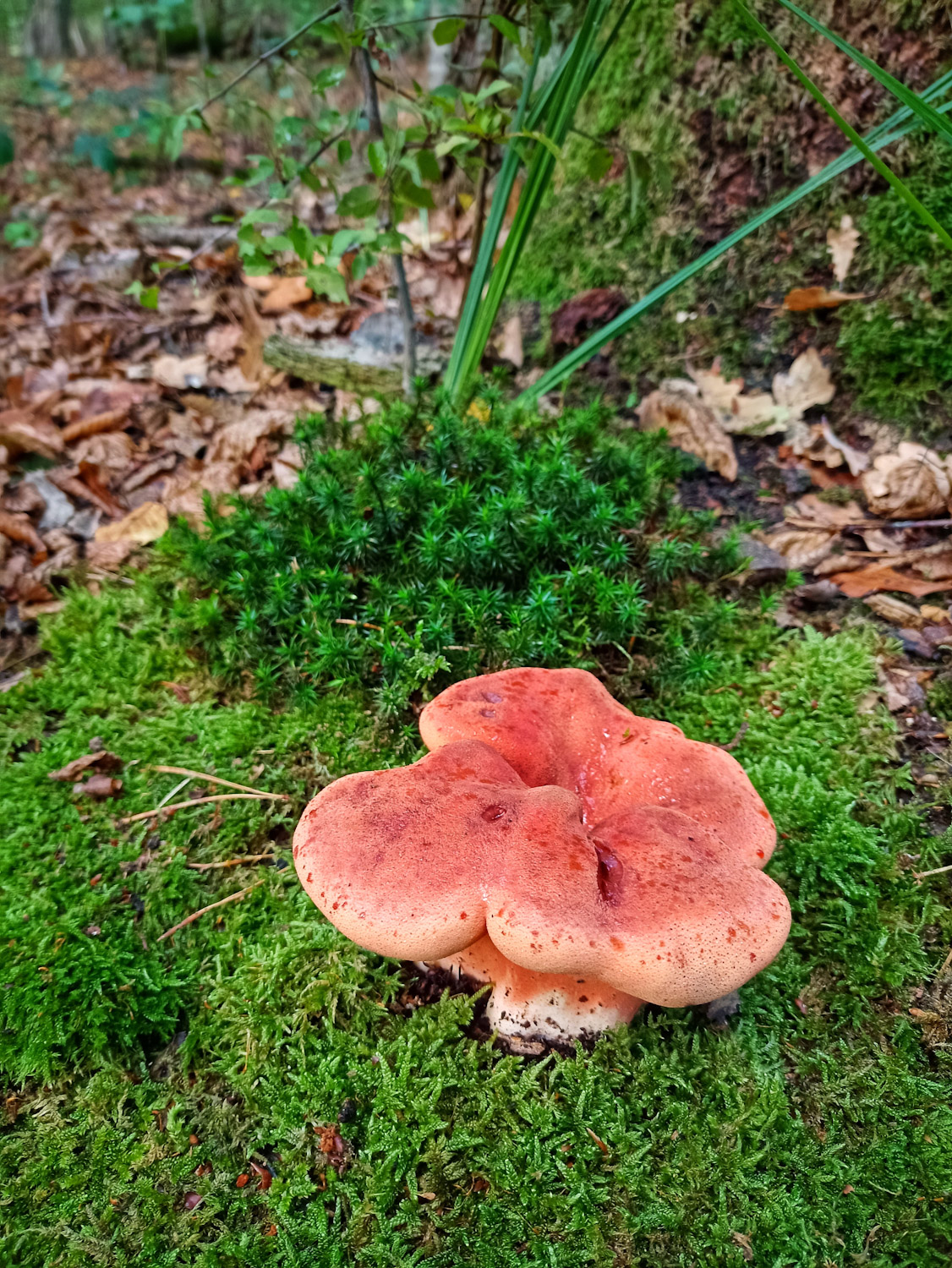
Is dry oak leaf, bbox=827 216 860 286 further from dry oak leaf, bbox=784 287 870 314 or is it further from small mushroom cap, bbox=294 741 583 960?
small mushroom cap, bbox=294 741 583 960

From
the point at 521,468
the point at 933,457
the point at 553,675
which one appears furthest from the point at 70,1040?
the point at 933,457

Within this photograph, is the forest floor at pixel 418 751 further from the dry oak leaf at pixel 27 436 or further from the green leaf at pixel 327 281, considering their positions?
the green leaf at pixel 327 281

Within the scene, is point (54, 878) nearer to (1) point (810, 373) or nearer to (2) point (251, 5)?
(1) point (810, 373)

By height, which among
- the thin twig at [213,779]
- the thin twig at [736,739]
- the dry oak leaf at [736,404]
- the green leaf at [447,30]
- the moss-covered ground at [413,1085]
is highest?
the green leaf at [447,30]

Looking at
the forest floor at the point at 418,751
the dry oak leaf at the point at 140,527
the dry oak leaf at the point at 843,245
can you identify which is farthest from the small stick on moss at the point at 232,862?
the dry oak leaf at the point at 843,245

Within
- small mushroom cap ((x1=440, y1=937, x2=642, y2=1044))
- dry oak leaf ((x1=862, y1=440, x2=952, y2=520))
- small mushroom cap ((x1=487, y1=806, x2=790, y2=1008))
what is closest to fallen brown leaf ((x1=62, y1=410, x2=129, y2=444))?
small mushroom cap ((x1=440, y1=937, x2=642, y2=1044))

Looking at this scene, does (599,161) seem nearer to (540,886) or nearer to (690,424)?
(690,424)

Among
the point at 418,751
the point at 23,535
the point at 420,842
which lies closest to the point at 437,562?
the point at 418,751
